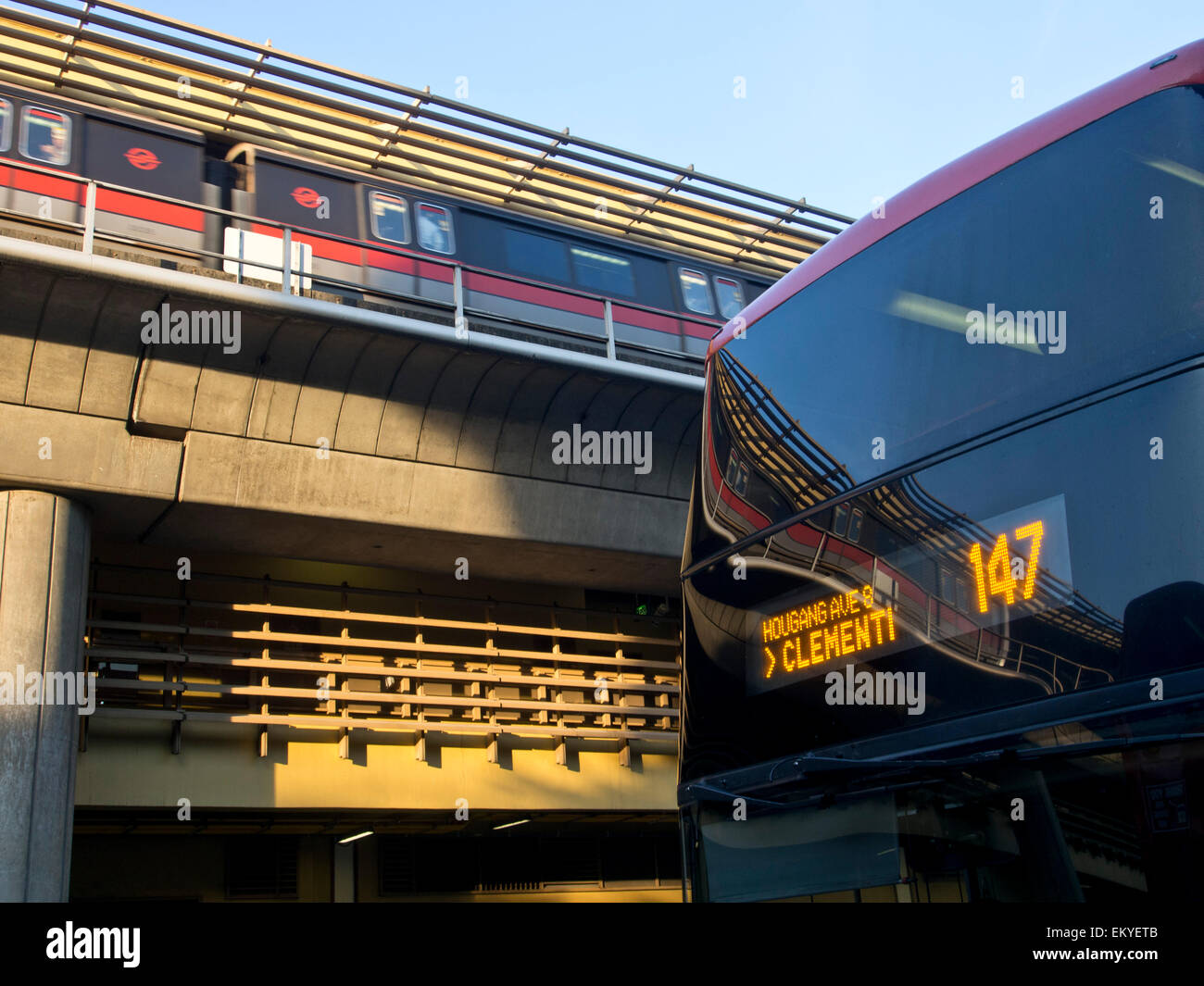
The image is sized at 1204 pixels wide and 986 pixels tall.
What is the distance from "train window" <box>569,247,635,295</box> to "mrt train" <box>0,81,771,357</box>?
2 cm

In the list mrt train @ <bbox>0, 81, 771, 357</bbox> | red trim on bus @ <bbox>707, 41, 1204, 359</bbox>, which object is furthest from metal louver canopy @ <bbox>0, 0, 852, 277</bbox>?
red trim on bus @ <bbox>707, 41, 1204, 359</bbox>

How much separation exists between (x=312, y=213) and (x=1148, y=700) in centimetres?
1291

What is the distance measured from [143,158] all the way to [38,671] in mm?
6461

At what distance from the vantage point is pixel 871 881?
12.9 feet

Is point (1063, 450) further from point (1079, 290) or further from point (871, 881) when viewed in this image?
point (871, 881)

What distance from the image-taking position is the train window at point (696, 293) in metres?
17.7

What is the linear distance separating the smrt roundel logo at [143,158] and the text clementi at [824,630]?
11.6m

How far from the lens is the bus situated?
10.8 feet

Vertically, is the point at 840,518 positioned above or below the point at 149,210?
below

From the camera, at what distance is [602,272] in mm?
16625

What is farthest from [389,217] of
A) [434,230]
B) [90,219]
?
[90,219]

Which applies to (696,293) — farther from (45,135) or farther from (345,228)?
(45,135)

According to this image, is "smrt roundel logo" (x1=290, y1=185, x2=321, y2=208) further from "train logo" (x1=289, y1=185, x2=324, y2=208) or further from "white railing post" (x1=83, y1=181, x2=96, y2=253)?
"white railing post" (x1=83, y1=181, x2=96, y2=253)

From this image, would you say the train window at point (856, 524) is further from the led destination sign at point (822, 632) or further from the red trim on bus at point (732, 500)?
the red trim on bus at point (732, 500)
